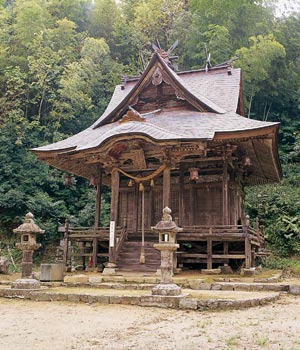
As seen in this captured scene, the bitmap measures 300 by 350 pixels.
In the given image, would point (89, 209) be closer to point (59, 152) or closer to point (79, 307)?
point (59, 152)

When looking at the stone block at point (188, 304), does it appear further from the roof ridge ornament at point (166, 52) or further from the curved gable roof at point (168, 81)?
the roof ridge ornament at point (166, 52)

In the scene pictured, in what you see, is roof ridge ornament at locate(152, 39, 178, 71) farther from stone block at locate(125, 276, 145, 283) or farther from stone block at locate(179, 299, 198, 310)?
stone block at locate(179, 299, 198, 310)

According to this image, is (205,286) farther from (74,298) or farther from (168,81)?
(168,81)

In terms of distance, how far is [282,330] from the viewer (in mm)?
5391

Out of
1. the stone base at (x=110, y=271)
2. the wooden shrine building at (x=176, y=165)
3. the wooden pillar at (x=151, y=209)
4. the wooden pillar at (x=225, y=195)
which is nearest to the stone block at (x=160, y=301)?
the stone base at (x=110, y=271)

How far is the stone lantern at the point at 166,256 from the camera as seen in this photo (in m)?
7.84

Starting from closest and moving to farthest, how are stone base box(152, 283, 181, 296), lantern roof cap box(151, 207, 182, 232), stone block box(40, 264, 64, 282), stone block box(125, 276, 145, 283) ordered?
stone base box(152, 283, 181, 296) → lantern roof cap box(151, 207, 182, 232) → stone block box(125, 276, 145, 283) → stone block box(40, 264, 64, 282)

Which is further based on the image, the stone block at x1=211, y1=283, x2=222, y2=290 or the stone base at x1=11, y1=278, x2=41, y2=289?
the stone block at x1=211, y1=283, x2=222, y2=290

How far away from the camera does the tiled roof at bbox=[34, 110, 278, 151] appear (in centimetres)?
1222

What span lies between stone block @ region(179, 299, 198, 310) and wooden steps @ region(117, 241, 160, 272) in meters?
5.02

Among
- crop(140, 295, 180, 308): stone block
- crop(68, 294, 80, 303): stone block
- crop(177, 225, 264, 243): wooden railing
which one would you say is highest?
crop(177, 225, 264, 243): wooden railing

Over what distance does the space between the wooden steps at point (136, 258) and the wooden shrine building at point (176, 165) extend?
0.03 m

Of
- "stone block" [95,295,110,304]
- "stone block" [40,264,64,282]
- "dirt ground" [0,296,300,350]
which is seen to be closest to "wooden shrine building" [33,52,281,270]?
"stone block" [40,264,64,282]

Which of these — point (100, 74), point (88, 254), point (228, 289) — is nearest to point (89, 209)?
point (88, 254)
